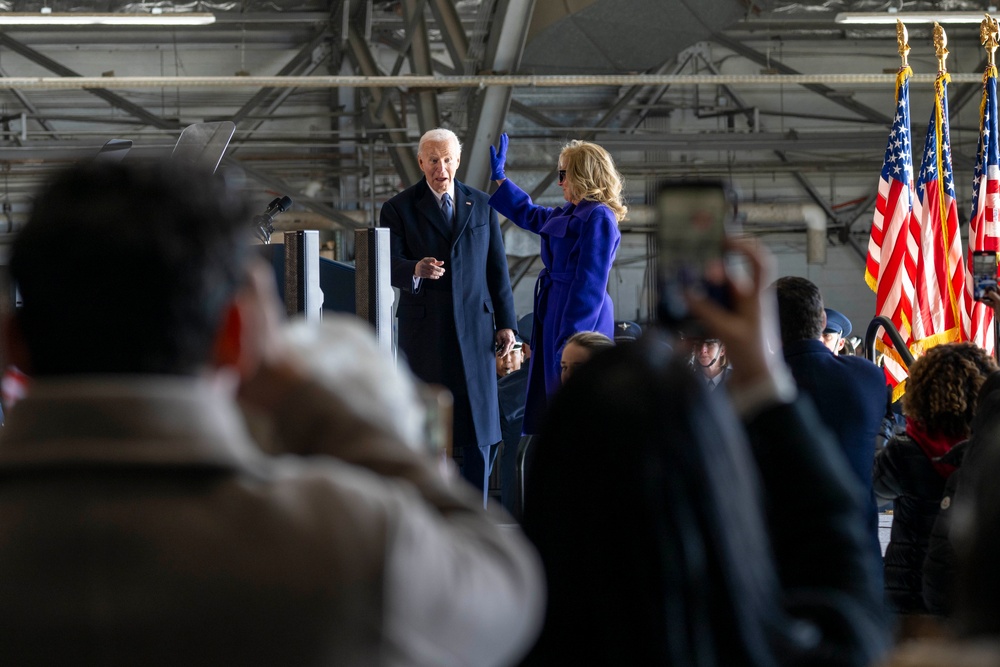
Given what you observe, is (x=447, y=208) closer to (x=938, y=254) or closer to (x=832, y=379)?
(x=832, y=379)

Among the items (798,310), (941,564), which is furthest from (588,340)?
(941,564)

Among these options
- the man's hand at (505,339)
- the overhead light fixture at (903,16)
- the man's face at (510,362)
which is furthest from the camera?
the overhead light fixture at (903,16)

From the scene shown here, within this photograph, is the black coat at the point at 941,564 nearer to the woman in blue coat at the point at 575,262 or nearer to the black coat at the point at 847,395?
the black coat at the point at 847,395

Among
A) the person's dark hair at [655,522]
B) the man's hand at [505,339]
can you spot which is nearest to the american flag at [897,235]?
the man's hand at [505,339]

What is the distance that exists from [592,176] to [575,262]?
27 cm

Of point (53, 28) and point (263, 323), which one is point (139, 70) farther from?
point (263, 323)

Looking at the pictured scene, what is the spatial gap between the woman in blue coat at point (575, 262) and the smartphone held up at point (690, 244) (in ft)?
9.23

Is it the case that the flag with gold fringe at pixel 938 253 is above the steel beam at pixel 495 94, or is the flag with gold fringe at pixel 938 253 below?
below

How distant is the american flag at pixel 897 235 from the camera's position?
17.0 ft

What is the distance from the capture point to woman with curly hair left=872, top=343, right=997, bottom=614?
2689 mm

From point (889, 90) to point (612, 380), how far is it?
497 inches

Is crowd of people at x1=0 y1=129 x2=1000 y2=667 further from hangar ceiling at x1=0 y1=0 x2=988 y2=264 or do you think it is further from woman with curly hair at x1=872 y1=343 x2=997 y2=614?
hangar ceiling at x1=0 y1=0 x2=988 y2=264

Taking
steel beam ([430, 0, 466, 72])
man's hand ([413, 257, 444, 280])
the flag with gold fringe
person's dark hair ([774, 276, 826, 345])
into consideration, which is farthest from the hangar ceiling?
person's dark hair ([774, 276, 826, 345])

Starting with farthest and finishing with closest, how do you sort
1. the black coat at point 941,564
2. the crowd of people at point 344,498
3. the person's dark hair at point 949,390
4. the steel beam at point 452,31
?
the steel beam at point 452,31, the person's dark hair at point 949,390, the black coat at point 941,564, the crowd of people at point 344,498
